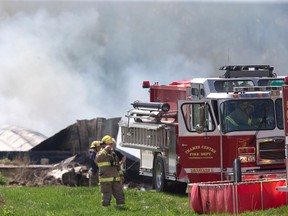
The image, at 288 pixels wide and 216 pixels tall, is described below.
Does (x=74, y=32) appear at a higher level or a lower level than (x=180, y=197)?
higher

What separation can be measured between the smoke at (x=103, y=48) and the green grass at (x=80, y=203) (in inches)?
820

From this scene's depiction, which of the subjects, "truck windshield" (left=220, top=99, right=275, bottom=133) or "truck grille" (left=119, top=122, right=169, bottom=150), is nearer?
"truck windshield" (left=220, top=99, right=275, bottom=133)

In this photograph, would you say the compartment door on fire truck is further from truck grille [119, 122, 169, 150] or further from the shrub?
the shrub

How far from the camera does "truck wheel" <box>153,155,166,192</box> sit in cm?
3188

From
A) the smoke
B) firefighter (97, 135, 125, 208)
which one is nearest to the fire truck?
firefighter (97, 135, 125, 208)

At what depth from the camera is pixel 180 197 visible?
30.1 metres

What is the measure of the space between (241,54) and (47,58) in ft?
33.8

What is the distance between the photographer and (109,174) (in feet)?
85.7

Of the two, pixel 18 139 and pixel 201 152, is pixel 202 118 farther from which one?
pixel 18 139

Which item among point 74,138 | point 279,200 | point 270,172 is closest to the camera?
point 279,200

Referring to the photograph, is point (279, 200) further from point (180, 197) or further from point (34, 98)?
point (34, 98)

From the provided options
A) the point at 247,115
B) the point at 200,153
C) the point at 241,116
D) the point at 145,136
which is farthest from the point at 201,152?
the point at 145,136

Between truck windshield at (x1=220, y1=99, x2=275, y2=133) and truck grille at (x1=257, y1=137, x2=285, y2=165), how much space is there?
1.00 ft

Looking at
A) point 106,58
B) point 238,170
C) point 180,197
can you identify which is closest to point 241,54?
point 106,58
